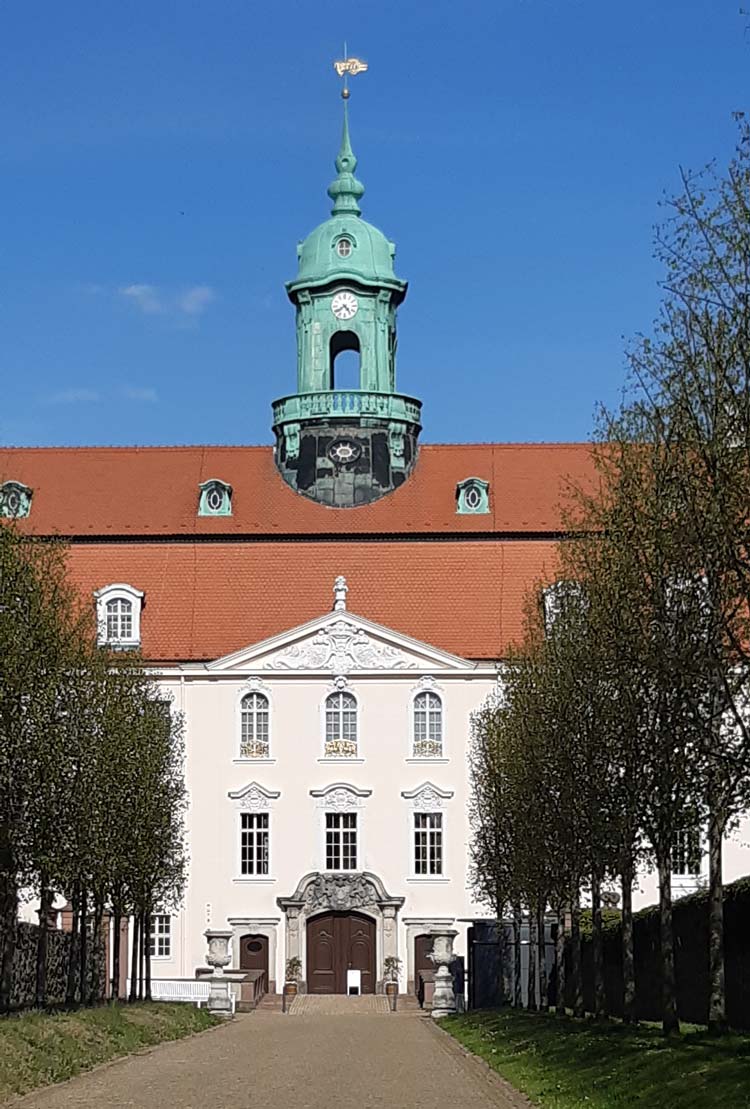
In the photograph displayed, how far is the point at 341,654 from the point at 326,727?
2545 mm

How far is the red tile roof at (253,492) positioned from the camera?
65625 millimetres

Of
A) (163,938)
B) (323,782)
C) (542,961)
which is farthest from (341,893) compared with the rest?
(542,961)

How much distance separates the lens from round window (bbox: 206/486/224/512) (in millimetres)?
66562

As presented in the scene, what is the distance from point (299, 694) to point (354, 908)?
719 centimetres

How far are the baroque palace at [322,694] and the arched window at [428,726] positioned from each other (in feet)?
0.18

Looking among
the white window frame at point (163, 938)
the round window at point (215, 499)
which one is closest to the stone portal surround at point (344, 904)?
the white window frame at point (163, 938)

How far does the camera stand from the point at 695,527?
2238 cm

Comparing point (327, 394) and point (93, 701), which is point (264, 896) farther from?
point (93, 701)

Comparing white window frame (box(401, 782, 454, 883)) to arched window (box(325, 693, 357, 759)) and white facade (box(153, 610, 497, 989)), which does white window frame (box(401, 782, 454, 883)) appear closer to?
white facade (box(153, 610, 497, 989))

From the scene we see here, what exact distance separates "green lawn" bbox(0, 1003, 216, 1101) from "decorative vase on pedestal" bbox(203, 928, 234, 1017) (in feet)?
33.9

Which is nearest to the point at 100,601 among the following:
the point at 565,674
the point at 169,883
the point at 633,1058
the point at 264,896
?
the point at 264,896

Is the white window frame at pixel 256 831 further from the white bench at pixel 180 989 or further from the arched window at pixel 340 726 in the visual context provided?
the white bench at pixel 180 989

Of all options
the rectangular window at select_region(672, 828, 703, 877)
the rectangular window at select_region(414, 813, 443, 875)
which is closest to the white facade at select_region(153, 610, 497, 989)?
the rectangular window at select_region(414, 813, 443, 875)

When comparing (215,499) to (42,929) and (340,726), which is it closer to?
(340,726)
